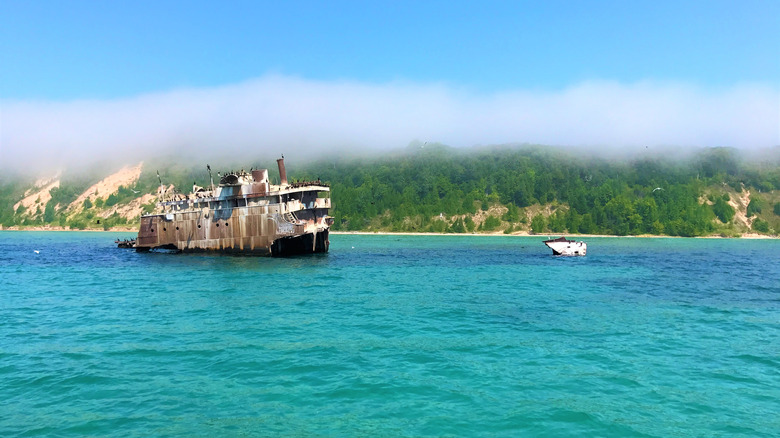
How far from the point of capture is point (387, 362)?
1919 centimetres

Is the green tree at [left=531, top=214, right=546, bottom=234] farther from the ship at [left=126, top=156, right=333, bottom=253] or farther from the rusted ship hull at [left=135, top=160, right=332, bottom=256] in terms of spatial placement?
the rusted ship hull at [left=135, top=160, right=332, bottom=256]

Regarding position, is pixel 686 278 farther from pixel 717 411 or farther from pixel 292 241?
pixel 292 241

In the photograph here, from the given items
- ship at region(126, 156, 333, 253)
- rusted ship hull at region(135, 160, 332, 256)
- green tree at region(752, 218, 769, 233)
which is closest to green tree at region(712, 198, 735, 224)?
green tree at region(752, 218, 769, 233)

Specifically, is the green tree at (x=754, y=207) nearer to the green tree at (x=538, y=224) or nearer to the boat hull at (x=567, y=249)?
the green tree at (x=538, y=224)

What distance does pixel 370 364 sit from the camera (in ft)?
62.0

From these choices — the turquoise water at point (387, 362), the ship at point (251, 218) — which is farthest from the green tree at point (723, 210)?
the ship at point (251, 218)

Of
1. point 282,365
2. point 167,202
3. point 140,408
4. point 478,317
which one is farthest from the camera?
point 167,202

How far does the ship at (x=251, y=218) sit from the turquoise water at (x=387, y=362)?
2676cm

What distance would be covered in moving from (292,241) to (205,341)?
4664 centimetres

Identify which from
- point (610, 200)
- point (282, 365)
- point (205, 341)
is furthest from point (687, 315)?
point (610, 200)

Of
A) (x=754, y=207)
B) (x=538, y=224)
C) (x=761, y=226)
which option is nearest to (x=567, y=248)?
(x=538, y=224)

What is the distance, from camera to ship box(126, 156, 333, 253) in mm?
66250

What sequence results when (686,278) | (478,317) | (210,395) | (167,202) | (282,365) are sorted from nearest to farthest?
(210,395) → (282,365) → (478,317) → (686,278) → (167,202)

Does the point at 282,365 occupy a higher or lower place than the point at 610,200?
lower
